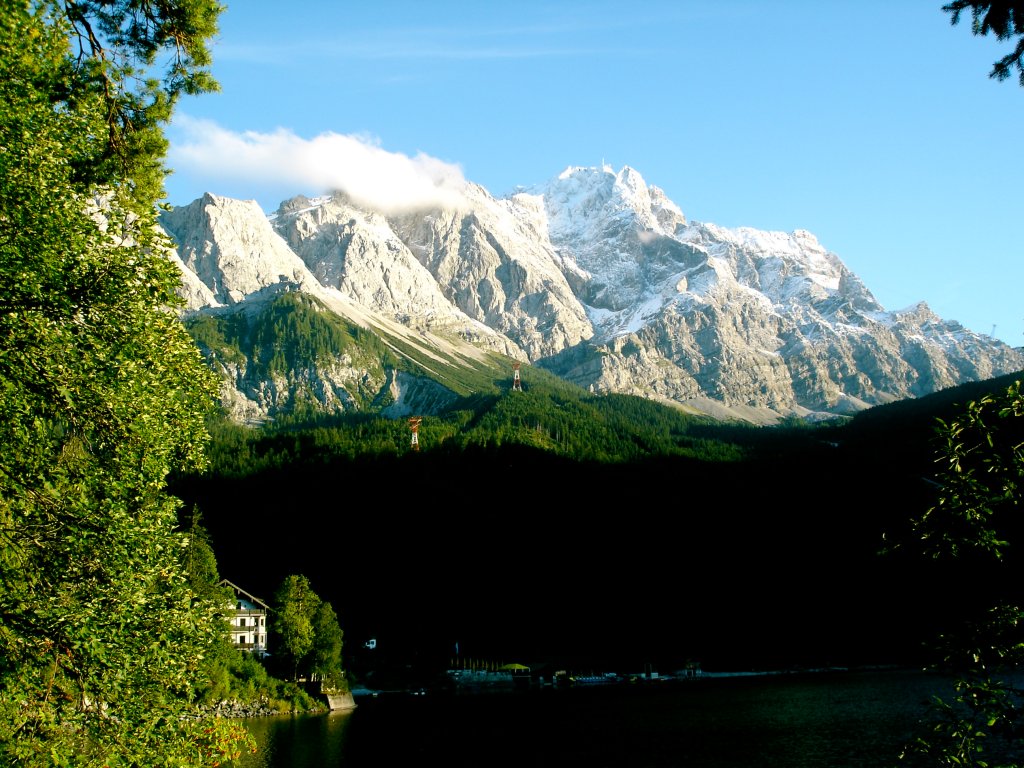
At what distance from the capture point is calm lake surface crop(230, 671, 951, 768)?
65438 mm

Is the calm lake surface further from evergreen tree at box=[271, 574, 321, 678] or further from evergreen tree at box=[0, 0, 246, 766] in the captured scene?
evergreen tree at box=[0, 0, 246, 766]

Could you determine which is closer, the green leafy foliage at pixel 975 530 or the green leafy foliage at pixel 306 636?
the green leafy foliage at pixel 975 530

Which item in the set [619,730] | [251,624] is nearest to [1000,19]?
[619,730]

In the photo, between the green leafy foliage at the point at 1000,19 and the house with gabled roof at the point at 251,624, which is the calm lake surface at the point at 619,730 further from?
the green leafy foliage at the point at 1000,19

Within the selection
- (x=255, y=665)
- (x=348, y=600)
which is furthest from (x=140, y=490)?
(x=348, y=600)

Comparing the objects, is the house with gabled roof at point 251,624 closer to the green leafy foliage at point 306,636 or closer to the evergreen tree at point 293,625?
the green leafy foliage at point 306,636

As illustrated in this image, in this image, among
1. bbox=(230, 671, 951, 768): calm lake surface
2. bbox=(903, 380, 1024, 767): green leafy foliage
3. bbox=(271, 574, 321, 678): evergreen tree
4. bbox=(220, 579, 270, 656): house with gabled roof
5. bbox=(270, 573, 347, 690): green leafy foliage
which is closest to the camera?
bbox=(903, 380, 1024, 767): green leafy foliage

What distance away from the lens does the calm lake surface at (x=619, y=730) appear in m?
65.4

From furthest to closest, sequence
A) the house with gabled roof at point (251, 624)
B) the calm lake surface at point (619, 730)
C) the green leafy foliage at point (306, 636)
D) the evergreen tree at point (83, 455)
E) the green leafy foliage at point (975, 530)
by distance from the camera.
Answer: the house with gabled roof at point (251, 624) → the green leafy foliage at point (306, 636) → the calm lake surface at point (619, 730) → the evergreen tree at point (83, 455) → the green leafy foliage at point (975, 530)

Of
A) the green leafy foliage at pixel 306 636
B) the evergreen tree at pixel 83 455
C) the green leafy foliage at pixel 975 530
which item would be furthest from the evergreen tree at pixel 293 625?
the green leafy foliage at pixel 975 530

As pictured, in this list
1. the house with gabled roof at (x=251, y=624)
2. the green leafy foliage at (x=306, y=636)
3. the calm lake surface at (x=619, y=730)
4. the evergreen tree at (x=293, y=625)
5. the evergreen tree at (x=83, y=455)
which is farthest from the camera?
the house with gabled roof at (x=251, y=624)

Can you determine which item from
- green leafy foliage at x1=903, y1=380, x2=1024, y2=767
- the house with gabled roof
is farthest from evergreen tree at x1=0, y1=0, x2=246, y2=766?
the house with gabled roof

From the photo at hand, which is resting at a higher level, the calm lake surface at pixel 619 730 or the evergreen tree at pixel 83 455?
the evergreen tree at pixel 83 455

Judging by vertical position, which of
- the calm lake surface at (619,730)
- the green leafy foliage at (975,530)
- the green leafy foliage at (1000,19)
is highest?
the green leafy foliage at (1000,19)
